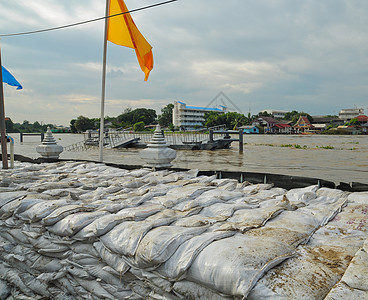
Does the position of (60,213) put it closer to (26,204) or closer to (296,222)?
(26,204)

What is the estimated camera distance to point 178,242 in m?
1.86

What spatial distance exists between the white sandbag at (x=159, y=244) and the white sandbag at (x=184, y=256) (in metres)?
0.04

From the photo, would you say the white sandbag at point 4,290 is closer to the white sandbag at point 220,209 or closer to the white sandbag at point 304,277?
the white sandbag at point 220,209

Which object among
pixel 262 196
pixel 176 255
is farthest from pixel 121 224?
pixel 262 196

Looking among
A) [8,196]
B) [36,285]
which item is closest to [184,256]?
[36,285]

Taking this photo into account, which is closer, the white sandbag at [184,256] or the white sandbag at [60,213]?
the white sandbag at [184,256]

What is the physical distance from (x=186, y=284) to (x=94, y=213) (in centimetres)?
118

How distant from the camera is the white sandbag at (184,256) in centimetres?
169

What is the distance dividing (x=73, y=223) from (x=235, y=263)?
1.43m

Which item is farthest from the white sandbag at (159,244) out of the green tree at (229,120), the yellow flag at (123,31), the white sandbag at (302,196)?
the green tree at (229,120)

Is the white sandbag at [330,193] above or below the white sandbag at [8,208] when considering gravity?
above

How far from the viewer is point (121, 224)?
2250 millimetres

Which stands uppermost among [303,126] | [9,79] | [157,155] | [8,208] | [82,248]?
[303,126]

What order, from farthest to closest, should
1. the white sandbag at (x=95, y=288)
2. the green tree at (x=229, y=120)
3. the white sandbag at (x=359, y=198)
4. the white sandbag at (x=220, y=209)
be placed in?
1. the green tree at (x=229, y=120)
2. the white sandbag at (x=359, y=198)
3. the white sandbag at (x=220, y=209)
4. the white sandbag at (x=95, y=288)
